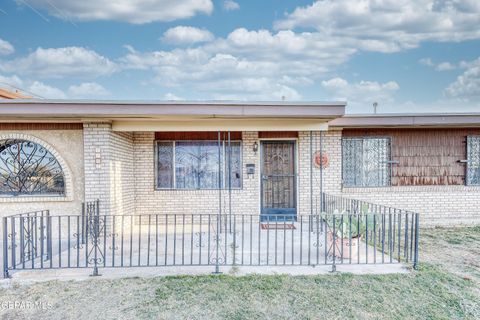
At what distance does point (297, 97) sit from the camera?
51.7ft

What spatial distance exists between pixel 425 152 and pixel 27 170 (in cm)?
906

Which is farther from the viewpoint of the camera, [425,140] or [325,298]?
[425,140]

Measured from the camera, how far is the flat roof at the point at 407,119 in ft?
24.5

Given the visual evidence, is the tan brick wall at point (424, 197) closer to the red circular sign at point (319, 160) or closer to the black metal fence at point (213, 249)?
the red circular sign at point (319, 160)

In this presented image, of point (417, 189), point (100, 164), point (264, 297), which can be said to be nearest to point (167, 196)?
point (100, 164)

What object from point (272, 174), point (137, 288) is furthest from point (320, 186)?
point (137, 288)

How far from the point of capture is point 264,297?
3.81m

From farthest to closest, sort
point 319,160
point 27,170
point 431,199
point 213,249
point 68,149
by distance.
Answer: point 431,199, point 319,160, point 27,170, point 68,149, point 213,249

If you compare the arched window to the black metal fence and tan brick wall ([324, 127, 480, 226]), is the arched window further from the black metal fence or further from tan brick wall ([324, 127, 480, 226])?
tan brick wall ([324, 127, 480, 226])

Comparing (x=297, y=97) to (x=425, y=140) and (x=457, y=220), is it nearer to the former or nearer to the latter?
(x=425, y=140)

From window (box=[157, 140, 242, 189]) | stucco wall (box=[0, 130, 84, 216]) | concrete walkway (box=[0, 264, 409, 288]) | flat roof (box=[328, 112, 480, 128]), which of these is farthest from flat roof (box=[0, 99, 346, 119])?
concrete walkway (box=[0, 264, 409, 288])

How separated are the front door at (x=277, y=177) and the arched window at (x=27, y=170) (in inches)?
178

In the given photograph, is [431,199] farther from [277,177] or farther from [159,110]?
[159,110]

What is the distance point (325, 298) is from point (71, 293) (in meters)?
2.94
